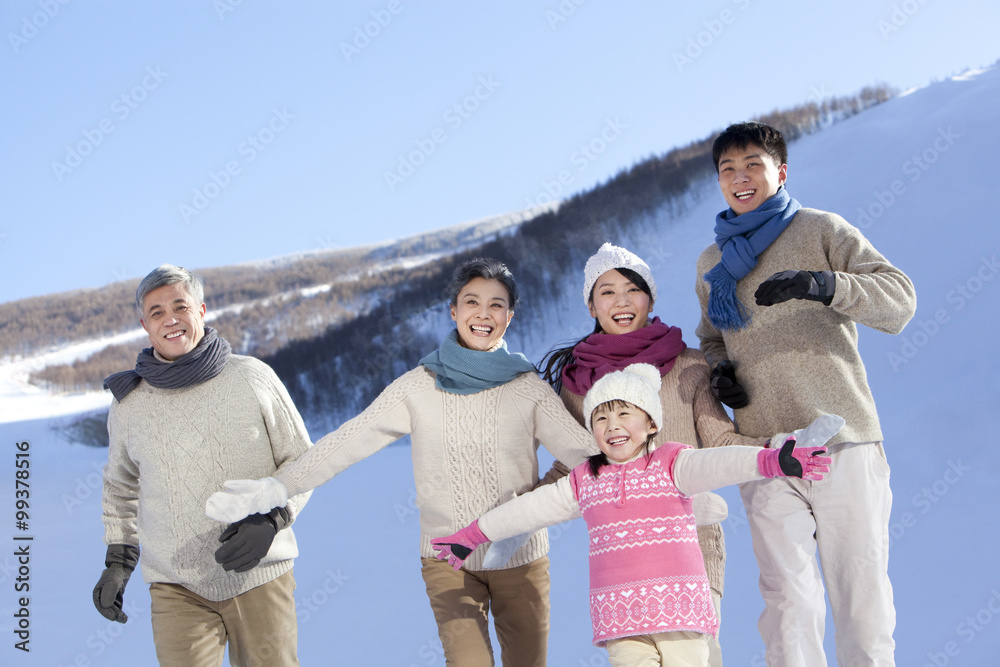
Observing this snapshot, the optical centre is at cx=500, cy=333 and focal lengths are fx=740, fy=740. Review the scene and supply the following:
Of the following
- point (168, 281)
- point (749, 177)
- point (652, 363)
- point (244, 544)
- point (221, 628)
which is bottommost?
point (221, 628)

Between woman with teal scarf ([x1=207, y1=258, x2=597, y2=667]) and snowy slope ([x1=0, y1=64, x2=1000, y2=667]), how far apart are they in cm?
158

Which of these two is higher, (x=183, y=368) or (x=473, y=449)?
(x=183, y=368)

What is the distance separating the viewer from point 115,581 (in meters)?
2.65

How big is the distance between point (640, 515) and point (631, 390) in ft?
1.17

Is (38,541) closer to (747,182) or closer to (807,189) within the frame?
(747,182)

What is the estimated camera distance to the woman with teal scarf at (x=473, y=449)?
2387 mm

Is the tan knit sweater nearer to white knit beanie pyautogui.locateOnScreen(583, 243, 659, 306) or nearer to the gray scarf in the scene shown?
white knit beanie pyautogui.locateOnScreen(583, 243, 659, 306)

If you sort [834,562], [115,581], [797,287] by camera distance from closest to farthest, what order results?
[797,287]
[834,562]
[115,581]

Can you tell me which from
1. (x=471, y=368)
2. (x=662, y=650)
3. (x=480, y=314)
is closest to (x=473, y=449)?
(x=471, y=368)

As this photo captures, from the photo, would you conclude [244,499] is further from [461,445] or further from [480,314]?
[480,314]

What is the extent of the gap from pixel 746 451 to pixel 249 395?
166cm

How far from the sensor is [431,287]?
65.0ft

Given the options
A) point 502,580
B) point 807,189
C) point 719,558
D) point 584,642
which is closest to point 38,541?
point 584,642

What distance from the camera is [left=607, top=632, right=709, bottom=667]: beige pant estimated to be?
2002 mm
